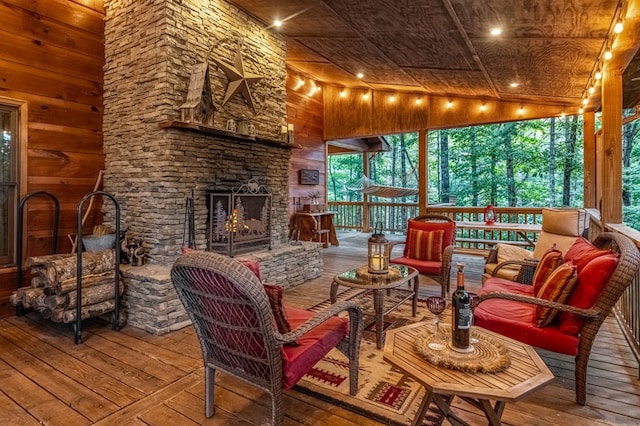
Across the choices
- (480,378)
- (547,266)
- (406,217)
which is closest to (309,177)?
(406,217)

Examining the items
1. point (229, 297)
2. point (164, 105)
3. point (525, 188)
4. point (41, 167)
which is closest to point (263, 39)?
point (164, 105)

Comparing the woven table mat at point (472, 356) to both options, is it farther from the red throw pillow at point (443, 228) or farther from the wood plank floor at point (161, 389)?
the red throw pillow at point (443, 228)

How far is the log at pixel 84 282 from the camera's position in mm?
3045

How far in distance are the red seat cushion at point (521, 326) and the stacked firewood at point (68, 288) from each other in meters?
3.13

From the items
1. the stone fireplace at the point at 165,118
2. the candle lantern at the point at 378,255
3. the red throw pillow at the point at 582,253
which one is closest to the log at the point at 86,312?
the stone fireplace at the point at 165,118

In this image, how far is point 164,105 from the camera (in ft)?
12.0

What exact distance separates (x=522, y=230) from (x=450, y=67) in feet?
8.43

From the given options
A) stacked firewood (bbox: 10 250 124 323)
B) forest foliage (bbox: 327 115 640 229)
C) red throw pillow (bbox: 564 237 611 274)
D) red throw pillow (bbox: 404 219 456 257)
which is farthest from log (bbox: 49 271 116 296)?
forest foliage (bbox: 327 115 640 229)

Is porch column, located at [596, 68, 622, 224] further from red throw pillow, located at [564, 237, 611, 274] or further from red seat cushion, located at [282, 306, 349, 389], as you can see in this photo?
red seat cushion, located at [282, 306, 349, 389]

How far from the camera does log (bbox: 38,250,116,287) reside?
10.1ft

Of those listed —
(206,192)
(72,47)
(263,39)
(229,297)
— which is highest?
(263,39)

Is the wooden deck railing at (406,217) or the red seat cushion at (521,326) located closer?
the red seat cushion at (521,326)

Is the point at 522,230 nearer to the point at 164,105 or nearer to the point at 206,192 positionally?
the point at 206,192

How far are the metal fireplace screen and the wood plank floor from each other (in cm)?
115
